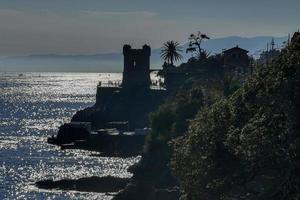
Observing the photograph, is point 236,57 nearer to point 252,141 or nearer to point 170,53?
point 170,53

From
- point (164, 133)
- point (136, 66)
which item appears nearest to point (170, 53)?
point (136, 66)

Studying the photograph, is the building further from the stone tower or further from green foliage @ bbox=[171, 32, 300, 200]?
green foliage @ bbox=[171, 32, 300, 200]

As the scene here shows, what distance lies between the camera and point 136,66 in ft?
501

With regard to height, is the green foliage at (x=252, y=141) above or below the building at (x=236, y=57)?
below

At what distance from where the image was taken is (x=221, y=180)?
79.7ft

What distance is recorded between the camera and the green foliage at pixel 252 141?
70.2ft

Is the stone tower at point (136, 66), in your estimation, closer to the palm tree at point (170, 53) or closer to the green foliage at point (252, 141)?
the palm tree at point (170, 53)

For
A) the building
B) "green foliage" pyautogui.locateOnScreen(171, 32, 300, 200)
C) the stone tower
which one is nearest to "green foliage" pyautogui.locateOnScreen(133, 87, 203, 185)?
"green foliage" pyautogui.locateOnScreen(171, 32, 300, 200)

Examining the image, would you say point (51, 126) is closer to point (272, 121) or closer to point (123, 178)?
point (123, 178)

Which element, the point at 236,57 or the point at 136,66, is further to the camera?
the point at 136,66

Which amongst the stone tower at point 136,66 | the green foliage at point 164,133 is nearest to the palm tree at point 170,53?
the stone tower at point 136,66

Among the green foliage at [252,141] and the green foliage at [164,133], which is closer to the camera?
the green foliage at [252,141]

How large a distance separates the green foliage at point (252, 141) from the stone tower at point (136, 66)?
405 ft

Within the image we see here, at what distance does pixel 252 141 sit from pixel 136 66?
131 metres
